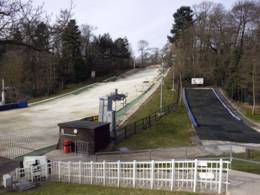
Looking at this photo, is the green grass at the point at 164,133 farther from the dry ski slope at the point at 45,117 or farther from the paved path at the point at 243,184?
the paved path at the point at 243,184

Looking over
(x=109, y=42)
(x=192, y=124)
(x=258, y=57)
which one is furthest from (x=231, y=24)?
(x=109, y=42)

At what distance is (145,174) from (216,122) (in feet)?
72.1

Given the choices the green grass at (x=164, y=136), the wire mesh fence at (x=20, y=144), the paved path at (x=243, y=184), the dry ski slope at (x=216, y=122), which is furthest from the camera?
the dry ski slope at (x=216, y=122)

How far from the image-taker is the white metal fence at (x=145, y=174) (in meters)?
7.46

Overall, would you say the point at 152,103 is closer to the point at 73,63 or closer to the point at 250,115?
the point at 250,115

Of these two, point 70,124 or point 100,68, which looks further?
point 100,68

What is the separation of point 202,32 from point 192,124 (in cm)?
3105

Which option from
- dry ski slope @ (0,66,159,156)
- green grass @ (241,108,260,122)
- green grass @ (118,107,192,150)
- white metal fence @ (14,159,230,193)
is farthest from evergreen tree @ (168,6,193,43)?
white metal fence @ (14,159,230,193)

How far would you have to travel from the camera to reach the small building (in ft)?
58.7

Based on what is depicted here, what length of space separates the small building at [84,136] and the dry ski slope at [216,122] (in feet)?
27.3

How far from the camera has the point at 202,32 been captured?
5344cm

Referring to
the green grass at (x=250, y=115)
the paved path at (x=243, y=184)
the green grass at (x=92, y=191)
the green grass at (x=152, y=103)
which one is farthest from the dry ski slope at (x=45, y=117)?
the green grass at (x=250, y=115)

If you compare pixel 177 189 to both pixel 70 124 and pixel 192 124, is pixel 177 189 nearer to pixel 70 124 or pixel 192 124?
pixel 70 124

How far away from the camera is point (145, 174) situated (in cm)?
895
